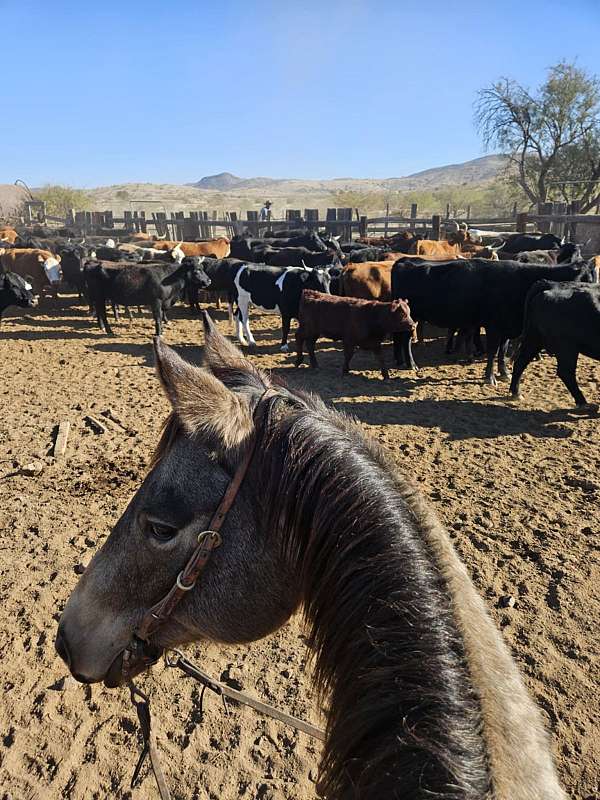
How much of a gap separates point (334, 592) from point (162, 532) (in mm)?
552

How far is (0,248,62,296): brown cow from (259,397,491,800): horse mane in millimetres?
17515

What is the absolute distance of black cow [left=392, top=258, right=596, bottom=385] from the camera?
906cm

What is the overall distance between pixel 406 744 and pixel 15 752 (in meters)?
2.77

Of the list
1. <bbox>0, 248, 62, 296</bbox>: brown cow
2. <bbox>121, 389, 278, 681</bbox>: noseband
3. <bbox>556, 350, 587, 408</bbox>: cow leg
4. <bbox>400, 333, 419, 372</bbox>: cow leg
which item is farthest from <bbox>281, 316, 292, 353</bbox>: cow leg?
<bbox>121, 389, 278, 681</bbox>: noseband

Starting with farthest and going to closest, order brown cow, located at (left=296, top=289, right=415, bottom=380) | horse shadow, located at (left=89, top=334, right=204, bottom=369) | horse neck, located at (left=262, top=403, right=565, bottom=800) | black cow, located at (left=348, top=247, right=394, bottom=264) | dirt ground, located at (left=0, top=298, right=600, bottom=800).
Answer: black cow, located at (left=348, top=247, right=394, bottom=264), horse shadow, located at (left=89, top=334, right=204, bottom=369), brown cow, located at (left=296, top=289, right=415, bottom=380), dirt ground, located at (left=0, top=298, right=600, bottom=800), horse neck, located at (left=262, top=403, right=565, bottom=800)

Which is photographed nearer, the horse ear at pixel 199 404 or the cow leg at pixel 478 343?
the horse ear at pixel 199 404

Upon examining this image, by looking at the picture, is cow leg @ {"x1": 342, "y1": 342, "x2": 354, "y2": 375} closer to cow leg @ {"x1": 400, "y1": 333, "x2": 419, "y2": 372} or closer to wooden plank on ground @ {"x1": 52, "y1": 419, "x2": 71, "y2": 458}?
cow leg @ {"x1": 400, "y1": 333, "x2": 419, "y2": 372}

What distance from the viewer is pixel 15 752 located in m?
2.75

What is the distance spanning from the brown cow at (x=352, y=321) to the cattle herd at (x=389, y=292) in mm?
19

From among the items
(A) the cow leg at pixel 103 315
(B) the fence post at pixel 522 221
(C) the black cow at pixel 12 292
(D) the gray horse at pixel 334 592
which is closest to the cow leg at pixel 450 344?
(A) the cow leg at pixel 103 315

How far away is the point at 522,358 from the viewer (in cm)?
805

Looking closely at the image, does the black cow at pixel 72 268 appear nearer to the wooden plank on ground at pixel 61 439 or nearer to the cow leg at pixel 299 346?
the cow leg at pixel 299 346

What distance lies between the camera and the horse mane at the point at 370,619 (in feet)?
3.41

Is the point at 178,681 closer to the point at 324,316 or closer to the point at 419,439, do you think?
the point at 419,439
